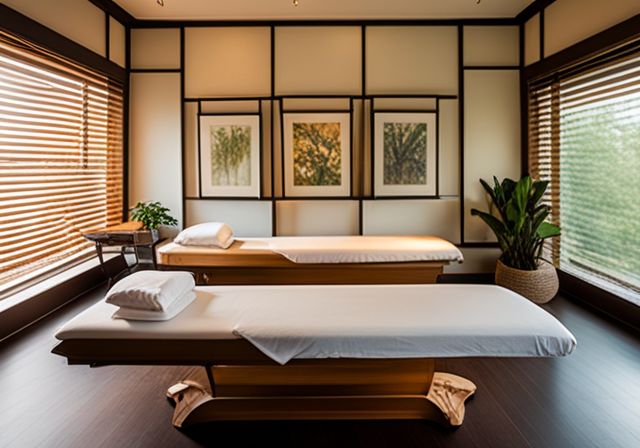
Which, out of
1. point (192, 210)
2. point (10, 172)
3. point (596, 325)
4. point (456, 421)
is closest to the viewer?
point (456, 421)

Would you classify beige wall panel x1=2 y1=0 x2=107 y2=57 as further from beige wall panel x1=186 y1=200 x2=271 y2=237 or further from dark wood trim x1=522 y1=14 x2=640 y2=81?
dark wood trim x1=522 y1=14 x2=640 y2=81

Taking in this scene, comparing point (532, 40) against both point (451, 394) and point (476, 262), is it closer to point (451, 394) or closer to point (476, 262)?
point (476, 262)

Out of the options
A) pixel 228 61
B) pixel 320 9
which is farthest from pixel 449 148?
pixel 228 61

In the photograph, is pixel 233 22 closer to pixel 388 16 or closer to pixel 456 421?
pixel 388 16

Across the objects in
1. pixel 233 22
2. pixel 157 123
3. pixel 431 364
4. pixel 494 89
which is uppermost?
pixel 233 22

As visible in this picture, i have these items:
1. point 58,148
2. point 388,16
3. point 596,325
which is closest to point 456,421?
point 596,325

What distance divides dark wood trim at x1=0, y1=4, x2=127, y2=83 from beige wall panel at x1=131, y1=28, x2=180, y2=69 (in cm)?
24

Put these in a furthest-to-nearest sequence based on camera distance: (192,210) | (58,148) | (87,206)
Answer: (192,210), (87,206), (58,148)

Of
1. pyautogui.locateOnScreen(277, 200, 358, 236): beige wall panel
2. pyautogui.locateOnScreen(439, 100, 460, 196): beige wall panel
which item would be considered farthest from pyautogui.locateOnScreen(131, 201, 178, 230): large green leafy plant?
pyautogui.locateOnScreen(439, 100, 460, 196): beige wall panel

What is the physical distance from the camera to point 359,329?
1.71m

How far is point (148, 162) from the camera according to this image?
4.32 m

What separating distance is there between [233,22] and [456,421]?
3865 mm

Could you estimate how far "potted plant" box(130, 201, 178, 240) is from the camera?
3.88 m

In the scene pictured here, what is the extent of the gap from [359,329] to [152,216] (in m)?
2.78
